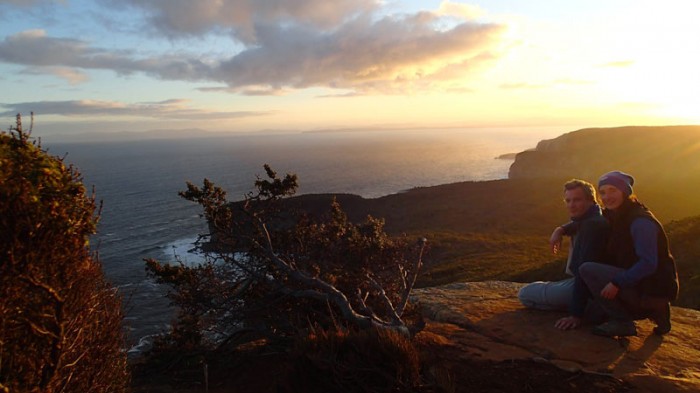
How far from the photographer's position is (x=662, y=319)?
20.0 ft

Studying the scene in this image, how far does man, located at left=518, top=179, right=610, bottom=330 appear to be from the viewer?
19.8 feet

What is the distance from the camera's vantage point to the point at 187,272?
7727 mm

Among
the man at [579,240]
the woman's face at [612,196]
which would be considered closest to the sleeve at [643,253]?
the woman's face at [612,196]

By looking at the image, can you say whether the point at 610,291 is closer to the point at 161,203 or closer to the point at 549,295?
the point at 549,295

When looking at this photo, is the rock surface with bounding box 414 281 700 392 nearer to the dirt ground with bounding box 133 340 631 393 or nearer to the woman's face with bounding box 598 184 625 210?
the dirt ground with bounding box 133 340 631 393

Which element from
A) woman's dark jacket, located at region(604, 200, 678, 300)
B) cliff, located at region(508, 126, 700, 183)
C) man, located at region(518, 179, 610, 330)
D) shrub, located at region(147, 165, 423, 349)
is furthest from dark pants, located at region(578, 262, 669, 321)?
cliff, located at region(508, 126, 700, 183)

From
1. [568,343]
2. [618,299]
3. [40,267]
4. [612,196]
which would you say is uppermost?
[612,196]

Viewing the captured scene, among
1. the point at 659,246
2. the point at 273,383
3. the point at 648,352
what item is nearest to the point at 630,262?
the point at 659,246

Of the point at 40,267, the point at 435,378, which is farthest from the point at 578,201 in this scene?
the point at 40,267

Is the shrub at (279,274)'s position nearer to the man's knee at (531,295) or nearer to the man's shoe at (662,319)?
the man's knee at (531,295)

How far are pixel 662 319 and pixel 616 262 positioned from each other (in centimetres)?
110

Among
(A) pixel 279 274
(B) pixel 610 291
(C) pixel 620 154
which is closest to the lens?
(B) pixel 610 291

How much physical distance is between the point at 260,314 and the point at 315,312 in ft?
3.30

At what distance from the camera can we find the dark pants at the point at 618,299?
5762 mm
